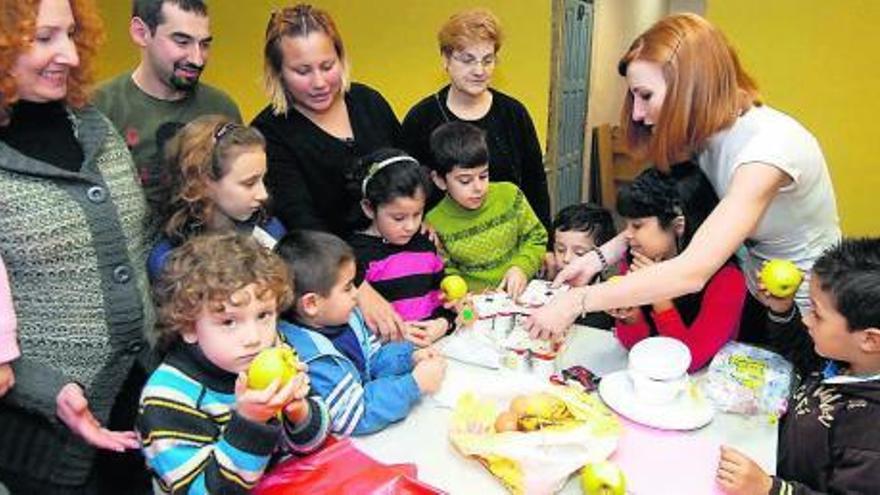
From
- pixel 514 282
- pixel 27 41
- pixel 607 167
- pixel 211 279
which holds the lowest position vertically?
pixel 607 167

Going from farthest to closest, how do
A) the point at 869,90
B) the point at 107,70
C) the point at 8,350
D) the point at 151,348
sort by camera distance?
the point at 107,70, the point at 869,90, the point at 151,348, the point at 8,350

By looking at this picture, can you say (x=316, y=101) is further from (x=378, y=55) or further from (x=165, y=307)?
(x=378, y=55)

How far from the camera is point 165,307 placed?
1.46m

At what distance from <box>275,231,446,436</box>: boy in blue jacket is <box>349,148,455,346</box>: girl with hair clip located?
331 millimetres

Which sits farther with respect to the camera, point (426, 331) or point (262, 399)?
point (426, 331)

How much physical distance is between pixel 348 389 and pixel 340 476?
0.85 feet

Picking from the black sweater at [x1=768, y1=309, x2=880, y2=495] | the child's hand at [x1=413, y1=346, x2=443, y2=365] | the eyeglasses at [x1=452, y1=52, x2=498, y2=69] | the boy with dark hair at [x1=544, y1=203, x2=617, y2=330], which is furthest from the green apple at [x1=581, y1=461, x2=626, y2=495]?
the eyeglasses at [x1=452, y1=52, x2=498, y2=69]

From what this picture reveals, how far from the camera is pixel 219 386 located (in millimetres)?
1386

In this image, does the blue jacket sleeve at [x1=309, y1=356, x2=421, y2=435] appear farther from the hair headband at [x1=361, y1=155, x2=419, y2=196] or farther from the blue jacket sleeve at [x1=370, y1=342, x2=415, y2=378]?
the hair headband at [x1=361, y1=155, x2=419, y2=196]

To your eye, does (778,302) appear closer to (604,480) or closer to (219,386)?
(604,480)

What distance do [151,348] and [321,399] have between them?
20.0 inches

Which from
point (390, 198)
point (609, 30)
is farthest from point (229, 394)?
point (609, 30)

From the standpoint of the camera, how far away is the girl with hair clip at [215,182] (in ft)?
6.07

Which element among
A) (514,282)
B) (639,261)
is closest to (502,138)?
(514,282)
